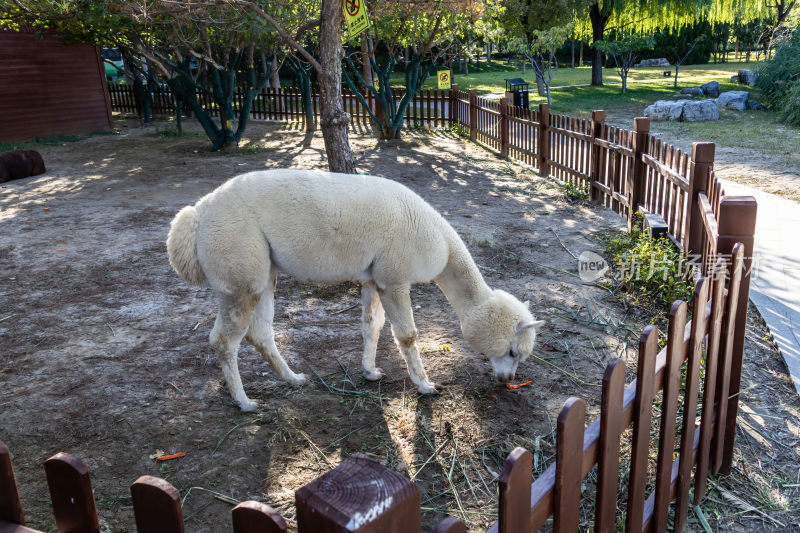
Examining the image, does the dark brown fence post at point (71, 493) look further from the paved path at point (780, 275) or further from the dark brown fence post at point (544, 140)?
the dark brown fence post at point (544, 140)

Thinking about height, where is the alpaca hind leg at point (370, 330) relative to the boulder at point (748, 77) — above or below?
below

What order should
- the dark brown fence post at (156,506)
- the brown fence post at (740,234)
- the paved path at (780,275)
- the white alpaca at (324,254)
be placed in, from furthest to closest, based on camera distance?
the paved path at (780,275) < the white alpaca at (324,254) < the brown fence post at (740,234) < the dark brown fence post at (156,506)

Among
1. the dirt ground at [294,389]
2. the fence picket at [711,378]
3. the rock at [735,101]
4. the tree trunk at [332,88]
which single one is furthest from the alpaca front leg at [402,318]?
the rock at [735,101]

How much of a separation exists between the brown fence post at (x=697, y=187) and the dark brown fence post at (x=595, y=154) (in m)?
3.83

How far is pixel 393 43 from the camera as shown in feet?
50.7

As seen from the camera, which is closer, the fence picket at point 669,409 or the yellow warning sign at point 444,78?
the fence picket at point 669,409

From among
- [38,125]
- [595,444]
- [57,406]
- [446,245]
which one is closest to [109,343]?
[57,406]

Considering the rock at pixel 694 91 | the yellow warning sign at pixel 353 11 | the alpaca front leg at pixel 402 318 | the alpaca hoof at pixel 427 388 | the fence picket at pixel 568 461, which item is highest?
the yellow warning sign at pixel 353 11

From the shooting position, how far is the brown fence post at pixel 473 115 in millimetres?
15732

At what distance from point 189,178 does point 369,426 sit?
9628 mm

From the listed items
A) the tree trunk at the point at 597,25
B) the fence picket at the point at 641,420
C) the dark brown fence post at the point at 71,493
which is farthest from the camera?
the tree trunk at the point at 597,25

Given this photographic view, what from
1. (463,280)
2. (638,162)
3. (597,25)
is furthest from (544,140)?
(597,25)

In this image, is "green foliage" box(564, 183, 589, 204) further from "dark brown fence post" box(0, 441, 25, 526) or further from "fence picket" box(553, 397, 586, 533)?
"dark brown fence post" box(0, 441, 25, 526)

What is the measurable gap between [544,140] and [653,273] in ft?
20.1
